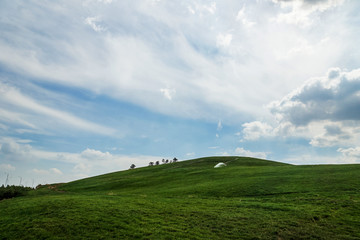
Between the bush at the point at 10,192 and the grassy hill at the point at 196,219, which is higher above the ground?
the bush at the point at 10,192

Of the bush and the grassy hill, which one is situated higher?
the bush

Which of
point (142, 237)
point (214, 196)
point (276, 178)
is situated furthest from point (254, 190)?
point (142, 237)

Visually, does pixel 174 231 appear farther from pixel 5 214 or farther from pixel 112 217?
pixel 5 214

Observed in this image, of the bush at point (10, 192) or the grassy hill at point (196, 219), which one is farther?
the bush at point (10, 192)

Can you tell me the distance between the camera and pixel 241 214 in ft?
79.3

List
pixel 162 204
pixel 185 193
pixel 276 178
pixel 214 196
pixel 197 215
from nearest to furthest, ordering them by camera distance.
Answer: pixel 197 215 < pixel 162 204 < pixel 214 196 < pixel 185 193 < pixel 276 178

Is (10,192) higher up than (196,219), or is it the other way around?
(10,192)

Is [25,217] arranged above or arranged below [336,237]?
above

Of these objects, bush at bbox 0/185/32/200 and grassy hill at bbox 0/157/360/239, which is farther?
bush at bbox 0/185/32/200

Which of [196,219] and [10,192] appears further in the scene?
[10,192]

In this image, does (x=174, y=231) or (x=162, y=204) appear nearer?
(x=174, y=231)

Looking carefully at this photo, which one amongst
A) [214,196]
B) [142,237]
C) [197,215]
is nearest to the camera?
[142,237]

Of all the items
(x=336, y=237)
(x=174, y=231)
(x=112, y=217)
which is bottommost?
(x=336, y=237)

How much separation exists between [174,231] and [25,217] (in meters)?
15.7
